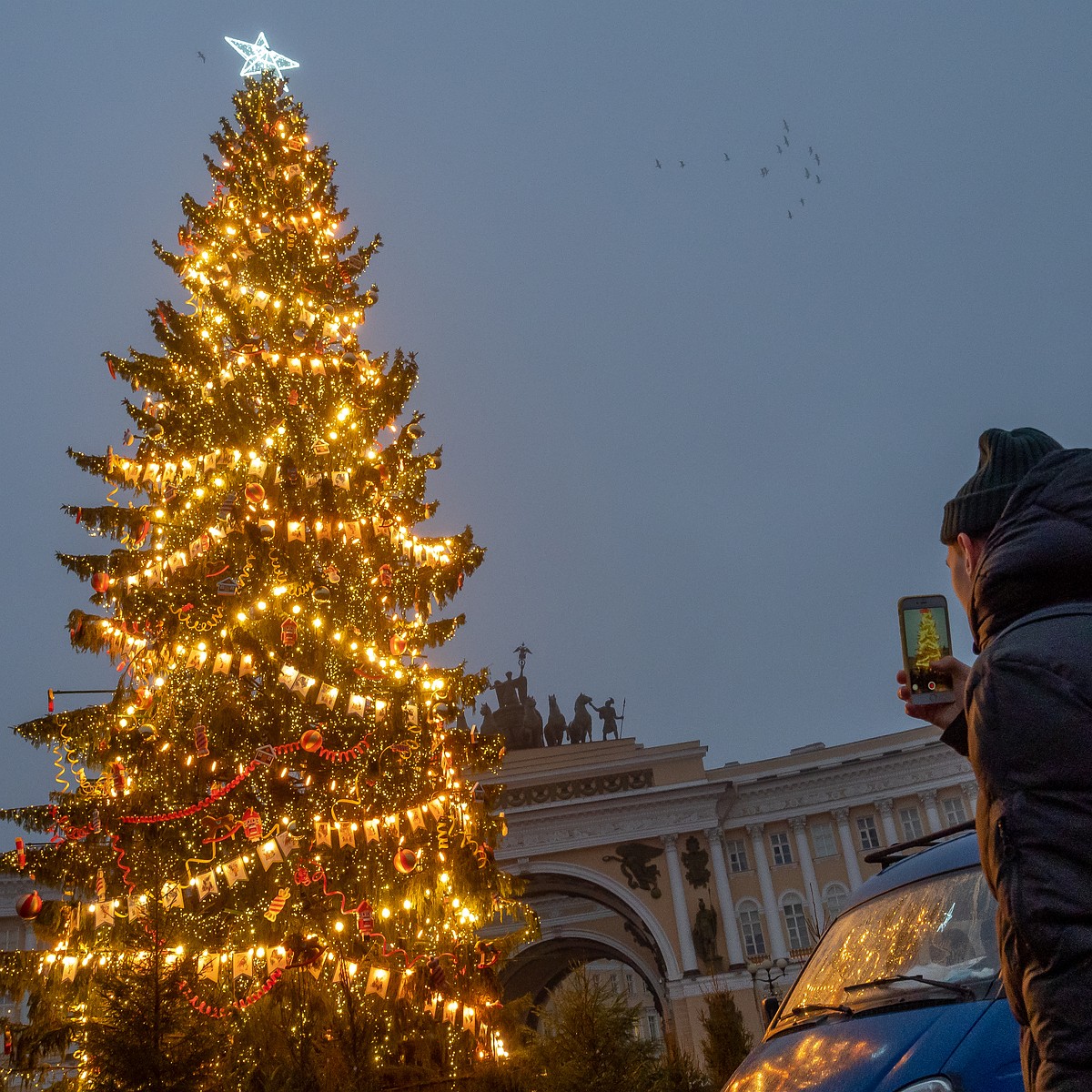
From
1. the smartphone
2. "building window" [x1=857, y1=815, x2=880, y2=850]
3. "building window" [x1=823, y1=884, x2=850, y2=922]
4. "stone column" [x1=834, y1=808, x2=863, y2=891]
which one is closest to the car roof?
the smartphone

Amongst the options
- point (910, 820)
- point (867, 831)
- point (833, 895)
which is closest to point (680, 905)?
point (833, 895)

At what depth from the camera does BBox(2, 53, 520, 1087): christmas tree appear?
7.67 meters

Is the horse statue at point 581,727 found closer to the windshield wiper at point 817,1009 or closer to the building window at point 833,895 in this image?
the building window at point 833,895

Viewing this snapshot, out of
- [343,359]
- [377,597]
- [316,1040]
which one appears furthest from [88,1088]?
[343,359]

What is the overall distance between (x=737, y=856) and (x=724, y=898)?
319 centimetres

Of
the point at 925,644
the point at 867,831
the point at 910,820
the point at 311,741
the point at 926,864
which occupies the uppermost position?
the point at 311,741

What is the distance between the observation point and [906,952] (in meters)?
3.19

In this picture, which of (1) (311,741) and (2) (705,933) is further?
(2) (705,933)

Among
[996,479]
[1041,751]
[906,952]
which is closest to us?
[1041,751]

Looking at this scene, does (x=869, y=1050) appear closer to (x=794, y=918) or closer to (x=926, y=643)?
(x=926, y=643)

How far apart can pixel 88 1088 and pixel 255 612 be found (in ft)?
13.6

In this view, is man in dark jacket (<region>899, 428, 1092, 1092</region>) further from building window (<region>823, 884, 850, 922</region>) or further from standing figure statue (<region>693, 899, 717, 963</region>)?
building window (<region>823, 884, 850, 922</region>)

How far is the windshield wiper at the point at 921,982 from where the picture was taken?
262 cm

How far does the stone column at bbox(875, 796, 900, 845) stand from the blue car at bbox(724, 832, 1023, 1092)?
3232 centimetres
